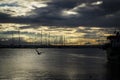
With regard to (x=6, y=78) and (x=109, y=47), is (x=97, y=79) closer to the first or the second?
(x=6, y=78)

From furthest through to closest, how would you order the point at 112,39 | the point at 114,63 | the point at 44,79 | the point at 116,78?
the point at 112,39 < the point at 114,63 < the point at 116,78 < the point at 44,79

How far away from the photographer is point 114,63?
132 m

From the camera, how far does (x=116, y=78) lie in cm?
7825

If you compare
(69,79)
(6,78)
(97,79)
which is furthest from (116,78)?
(6,78)

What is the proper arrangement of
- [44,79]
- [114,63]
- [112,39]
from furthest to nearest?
[112,39] → [114,63] → [44,79]

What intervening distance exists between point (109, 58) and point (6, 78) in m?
72.5

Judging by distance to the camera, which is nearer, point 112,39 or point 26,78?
point 26,78

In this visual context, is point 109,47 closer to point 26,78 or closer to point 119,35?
point 119,35

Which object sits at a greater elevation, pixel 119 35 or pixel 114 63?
pixel 119 35

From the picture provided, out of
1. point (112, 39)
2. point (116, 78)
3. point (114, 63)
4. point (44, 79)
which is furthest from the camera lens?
point (112, 39)

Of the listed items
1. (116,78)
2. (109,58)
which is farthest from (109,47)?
(116,78)

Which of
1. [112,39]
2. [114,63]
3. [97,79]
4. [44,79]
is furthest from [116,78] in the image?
[112,39]

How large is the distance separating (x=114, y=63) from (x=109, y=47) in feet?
31.4

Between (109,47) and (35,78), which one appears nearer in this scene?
(35,78)
